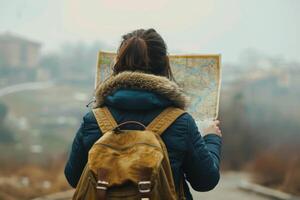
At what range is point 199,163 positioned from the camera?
6.79 ft

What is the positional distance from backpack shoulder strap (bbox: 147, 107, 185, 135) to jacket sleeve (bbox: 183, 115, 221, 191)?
0.06 meters

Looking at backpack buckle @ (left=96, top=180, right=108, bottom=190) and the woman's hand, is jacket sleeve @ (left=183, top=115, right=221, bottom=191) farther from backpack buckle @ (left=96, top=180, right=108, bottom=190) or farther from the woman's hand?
backpack buckle @ (left=96, top=180, right=108, bottom=190)

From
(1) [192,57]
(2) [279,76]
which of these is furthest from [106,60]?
(2) [279,76]

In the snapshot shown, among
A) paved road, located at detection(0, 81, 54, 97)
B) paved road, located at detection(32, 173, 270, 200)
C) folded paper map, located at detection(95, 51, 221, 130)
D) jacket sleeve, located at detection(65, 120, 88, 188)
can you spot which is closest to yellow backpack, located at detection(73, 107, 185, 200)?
jacket sleeve, located at detection(65, 120, 88, 188)

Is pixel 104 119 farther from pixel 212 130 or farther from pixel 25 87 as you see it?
pixel 25 87

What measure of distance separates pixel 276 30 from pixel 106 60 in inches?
341

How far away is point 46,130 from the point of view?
8617 millimetres

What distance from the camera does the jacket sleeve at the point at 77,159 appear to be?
86.2 inches

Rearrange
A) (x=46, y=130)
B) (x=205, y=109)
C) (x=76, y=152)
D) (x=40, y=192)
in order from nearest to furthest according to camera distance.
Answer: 1. (x=76, y=152)
2. (x=205, y=109)
3. (x=40, y=192)
4. (x=46, y=130)

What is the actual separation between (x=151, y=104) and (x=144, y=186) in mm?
309

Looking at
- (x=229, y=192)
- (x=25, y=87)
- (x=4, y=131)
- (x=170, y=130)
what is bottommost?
(x=229, y=192)

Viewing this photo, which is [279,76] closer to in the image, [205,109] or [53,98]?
[53,98]

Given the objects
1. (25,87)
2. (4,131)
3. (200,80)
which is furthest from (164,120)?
(25,87)

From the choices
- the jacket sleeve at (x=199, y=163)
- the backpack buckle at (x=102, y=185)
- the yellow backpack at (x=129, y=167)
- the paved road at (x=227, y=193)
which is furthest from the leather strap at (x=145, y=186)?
the paved road at (x=227, y=193)
